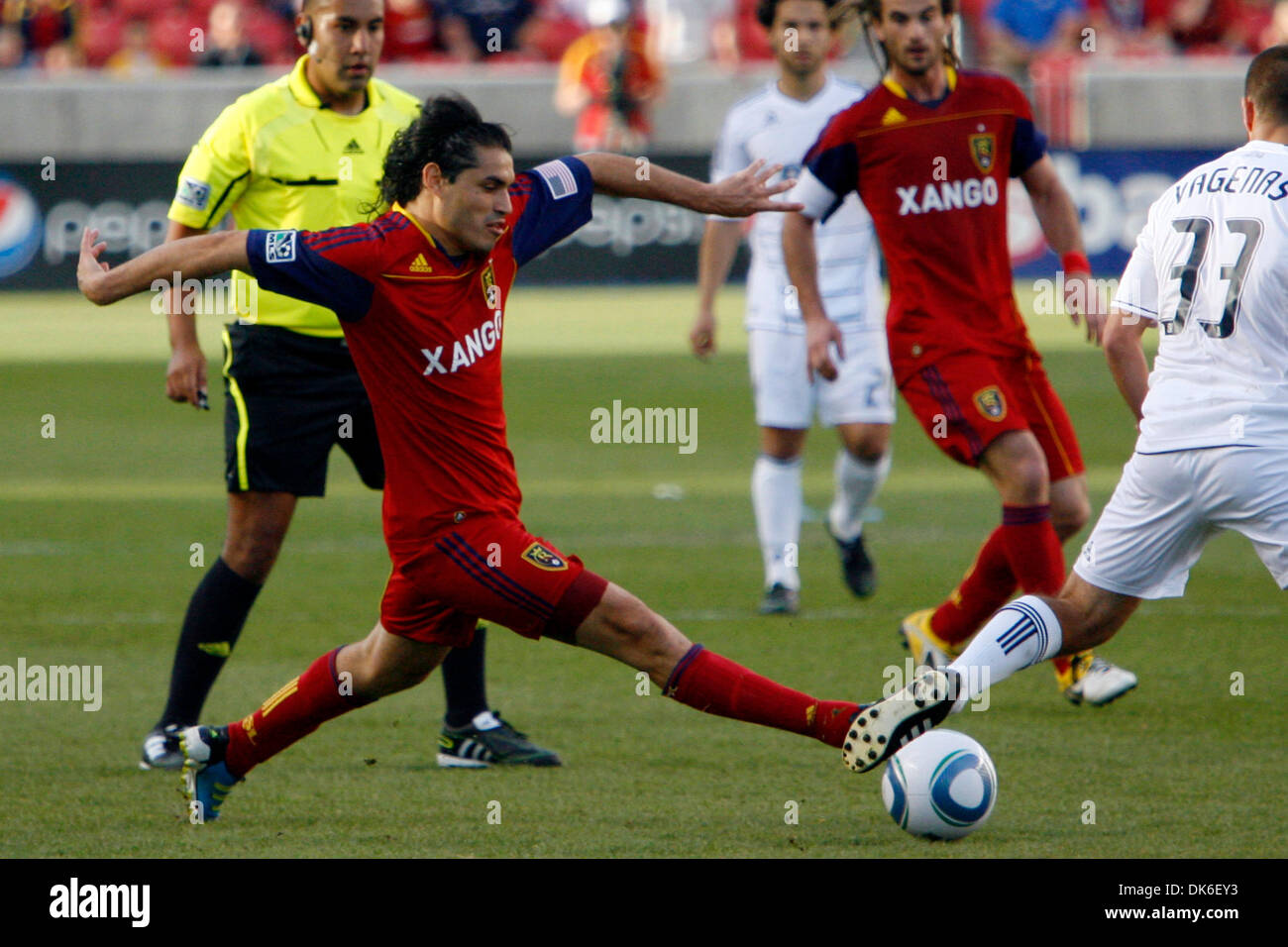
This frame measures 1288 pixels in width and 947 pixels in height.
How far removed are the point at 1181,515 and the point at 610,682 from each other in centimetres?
266

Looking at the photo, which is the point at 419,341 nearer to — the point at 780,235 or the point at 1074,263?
the point at 1074,263

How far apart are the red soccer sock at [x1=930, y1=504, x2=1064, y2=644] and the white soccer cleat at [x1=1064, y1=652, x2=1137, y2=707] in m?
0.31

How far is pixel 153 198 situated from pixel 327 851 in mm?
15346

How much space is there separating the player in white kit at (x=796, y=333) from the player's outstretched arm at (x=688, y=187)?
297 centimetres

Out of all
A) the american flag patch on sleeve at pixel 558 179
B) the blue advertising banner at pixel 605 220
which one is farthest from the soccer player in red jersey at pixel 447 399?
the blue advertising banner at pixel 605 220

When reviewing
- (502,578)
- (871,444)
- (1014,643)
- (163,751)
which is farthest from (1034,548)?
(163,751)

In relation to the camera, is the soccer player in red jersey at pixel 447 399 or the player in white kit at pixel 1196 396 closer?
the soccer player in red jersey at pixel 447 399

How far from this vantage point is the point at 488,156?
449cm

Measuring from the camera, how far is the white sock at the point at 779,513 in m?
7.94

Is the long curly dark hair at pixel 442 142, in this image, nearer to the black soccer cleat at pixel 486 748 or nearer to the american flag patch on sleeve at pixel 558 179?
the american flag patch on sleeve at pixel 558 179

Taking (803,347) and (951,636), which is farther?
(803,347)

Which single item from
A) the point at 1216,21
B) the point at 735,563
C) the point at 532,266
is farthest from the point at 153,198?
the point at 1216,21
